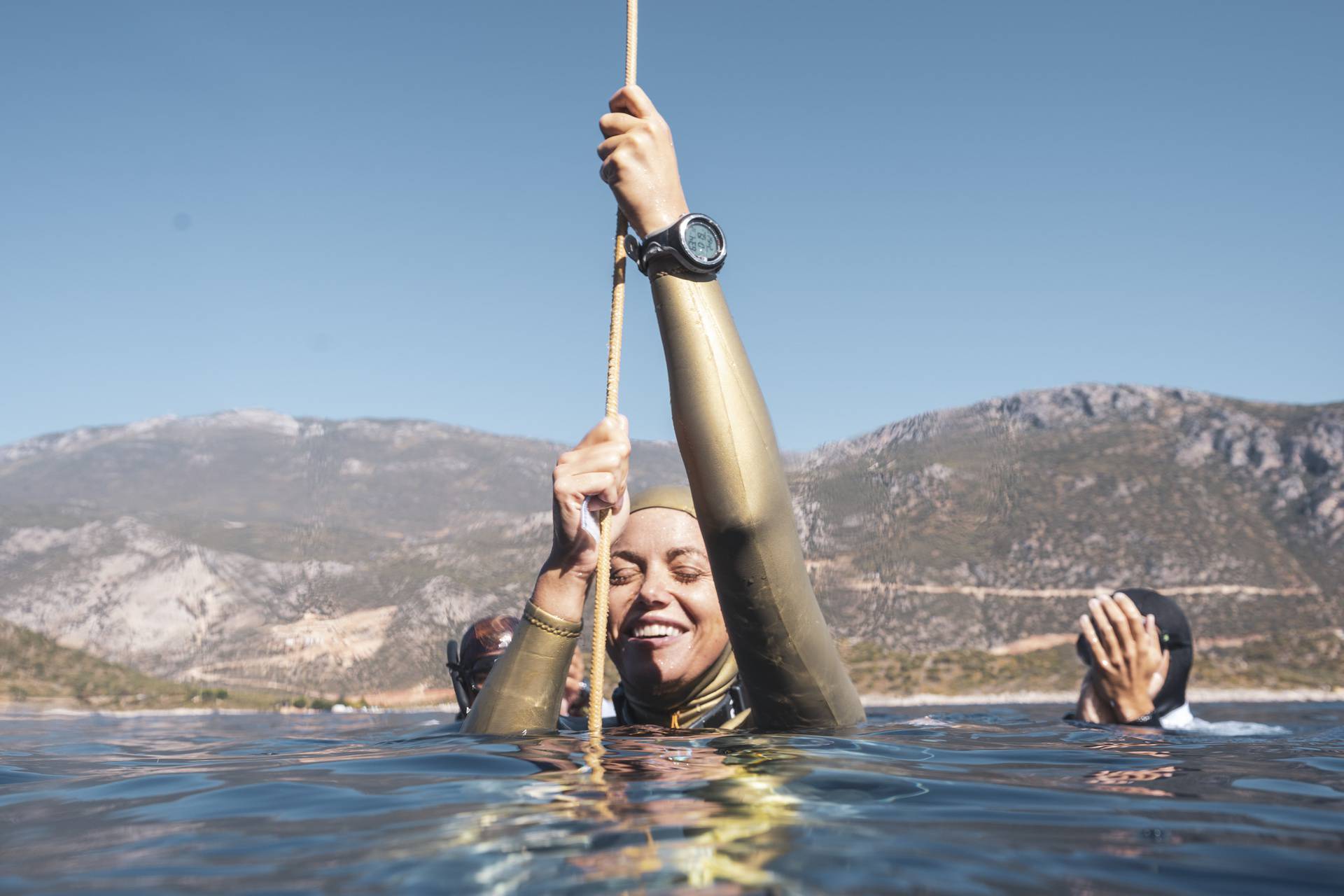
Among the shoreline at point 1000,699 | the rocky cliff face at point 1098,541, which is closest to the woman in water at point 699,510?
the rocky cliff face at point 1098,541

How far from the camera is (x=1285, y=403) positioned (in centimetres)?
10269

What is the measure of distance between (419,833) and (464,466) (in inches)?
7302

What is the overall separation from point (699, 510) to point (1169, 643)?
13.5 ft

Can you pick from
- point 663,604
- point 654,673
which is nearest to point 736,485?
point 663,604

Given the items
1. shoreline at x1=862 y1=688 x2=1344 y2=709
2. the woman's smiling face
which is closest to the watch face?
the woman's smiling face

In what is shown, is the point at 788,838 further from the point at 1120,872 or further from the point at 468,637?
the point at 468,637

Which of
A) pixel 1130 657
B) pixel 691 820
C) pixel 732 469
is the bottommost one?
pixel 691 820

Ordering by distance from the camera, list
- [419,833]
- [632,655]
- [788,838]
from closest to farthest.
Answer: [788,838]
[419,833]
[632,655]

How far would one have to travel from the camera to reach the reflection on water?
2025mm

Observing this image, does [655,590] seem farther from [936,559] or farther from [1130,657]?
[936,559]

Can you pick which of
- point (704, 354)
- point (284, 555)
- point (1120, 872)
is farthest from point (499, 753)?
point (284, 555)

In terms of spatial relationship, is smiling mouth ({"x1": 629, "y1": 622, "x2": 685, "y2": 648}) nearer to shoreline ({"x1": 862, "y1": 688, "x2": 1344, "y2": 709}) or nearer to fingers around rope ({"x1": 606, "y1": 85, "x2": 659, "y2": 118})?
fingers around rope ({"x1": 606, "y1": 85, "x2": 659, "y2": 118})

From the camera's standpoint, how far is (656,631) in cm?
438

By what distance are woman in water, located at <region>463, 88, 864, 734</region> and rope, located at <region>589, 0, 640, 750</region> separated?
0.10 metres
